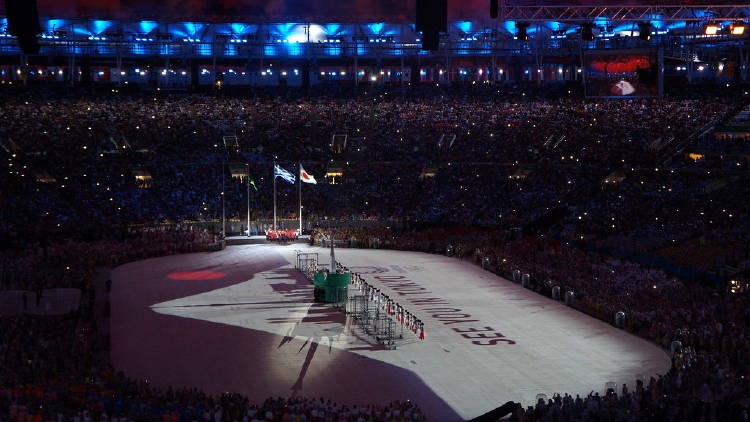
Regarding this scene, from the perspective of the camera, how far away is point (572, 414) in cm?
1902

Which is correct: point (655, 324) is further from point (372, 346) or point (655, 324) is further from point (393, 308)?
point (393, 308)

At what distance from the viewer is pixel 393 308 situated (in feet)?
112

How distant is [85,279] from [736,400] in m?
25.0

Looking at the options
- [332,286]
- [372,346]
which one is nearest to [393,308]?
[332,286]

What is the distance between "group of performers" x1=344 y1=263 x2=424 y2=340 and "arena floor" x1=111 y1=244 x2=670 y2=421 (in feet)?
1.50

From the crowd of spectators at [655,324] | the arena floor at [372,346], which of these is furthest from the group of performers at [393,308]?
the crowd of spectators at [655,324]

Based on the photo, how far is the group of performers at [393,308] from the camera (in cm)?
3109

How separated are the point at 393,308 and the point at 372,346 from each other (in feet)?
17.8

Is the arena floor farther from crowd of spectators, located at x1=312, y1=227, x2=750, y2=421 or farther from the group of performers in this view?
crowd of spectators, located at x1=312, y1=227, x2=750, y2=421

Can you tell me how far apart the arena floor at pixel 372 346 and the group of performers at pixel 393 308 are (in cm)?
46

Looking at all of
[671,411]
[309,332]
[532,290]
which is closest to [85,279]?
[309,332]

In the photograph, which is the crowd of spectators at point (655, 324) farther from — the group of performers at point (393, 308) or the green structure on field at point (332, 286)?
the green structure on field at point (332, 286)

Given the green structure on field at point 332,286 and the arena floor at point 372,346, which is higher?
the green structure on field at point 332,286

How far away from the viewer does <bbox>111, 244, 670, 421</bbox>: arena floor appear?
24125 mm
